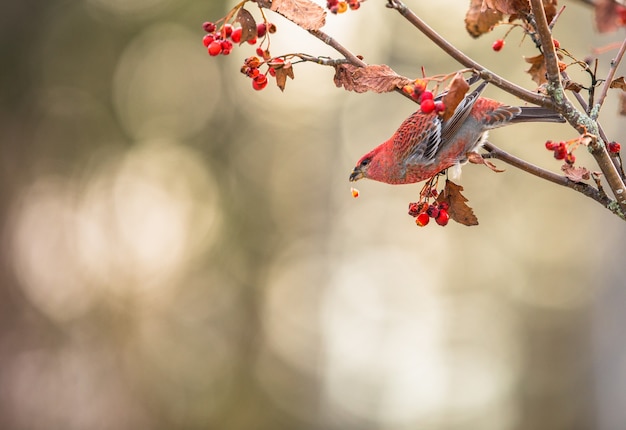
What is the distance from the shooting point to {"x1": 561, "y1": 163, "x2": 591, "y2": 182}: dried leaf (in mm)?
1381

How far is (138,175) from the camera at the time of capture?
9320mm

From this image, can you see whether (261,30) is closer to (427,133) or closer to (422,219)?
(422,219)

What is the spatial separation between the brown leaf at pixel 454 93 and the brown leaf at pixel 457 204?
0.42m

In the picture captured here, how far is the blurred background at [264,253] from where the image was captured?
8547 millimetres

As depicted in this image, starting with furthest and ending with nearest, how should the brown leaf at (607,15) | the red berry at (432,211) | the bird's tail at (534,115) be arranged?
the bird's tail at (534,115) → the red berry at (432,211) → the brown leaf at (607,15)

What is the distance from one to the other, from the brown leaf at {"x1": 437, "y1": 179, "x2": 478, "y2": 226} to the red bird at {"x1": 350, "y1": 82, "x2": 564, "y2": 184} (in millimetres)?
432

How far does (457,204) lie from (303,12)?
0.60m

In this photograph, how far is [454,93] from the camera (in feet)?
4.09

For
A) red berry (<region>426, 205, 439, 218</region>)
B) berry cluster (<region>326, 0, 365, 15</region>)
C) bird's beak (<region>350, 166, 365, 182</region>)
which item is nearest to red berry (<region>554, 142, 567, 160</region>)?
red berry (<region>426, 205, 439, 218</region>)

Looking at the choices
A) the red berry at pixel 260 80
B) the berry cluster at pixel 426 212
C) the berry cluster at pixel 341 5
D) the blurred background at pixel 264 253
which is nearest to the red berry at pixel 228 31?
the red berry at pixel 260 80

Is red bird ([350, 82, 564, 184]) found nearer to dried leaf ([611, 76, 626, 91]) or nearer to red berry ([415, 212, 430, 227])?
red berry ([415, 212, 430, 227])

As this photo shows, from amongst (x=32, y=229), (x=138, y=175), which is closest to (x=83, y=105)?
(x=138, y=175)

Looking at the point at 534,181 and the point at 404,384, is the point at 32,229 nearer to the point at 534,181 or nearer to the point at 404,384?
the point at 404,384

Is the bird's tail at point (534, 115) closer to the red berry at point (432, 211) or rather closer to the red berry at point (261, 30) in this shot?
the red berry at point (432, 211)
